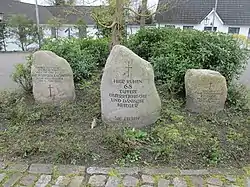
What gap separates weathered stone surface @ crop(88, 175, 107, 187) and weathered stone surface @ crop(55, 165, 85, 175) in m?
0.15

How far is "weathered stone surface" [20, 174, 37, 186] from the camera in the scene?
104 inches

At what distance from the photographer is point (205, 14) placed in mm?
29062

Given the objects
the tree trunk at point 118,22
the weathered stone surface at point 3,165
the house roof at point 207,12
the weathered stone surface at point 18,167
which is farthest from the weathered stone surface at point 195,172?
the house roof at point 207,12

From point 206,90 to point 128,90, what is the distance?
137 centimetres

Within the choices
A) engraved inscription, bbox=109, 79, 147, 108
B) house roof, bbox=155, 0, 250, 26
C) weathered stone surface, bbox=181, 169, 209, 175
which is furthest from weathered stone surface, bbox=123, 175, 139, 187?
house roof, bbox=155, 0, 250, 26

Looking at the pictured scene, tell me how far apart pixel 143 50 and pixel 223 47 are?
8.72 feet

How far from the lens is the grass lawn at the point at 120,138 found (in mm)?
3033

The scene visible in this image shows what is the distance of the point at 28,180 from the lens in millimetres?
2678

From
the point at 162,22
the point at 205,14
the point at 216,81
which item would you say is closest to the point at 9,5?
the point at 162,22

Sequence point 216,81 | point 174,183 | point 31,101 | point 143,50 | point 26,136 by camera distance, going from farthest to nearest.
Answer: point 143,50, point 31,101, point 216,81, point 26,136, point 174,183

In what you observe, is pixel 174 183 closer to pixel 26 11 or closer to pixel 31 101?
pixel 31 101

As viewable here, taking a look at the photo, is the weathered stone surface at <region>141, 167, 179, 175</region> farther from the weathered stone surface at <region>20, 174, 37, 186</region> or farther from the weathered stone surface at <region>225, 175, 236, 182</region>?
the weathered stone surface at <region>20, 174, 37, 186</region>

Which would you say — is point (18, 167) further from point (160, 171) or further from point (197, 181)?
point (197, 181)

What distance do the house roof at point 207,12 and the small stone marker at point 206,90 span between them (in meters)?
25.3
